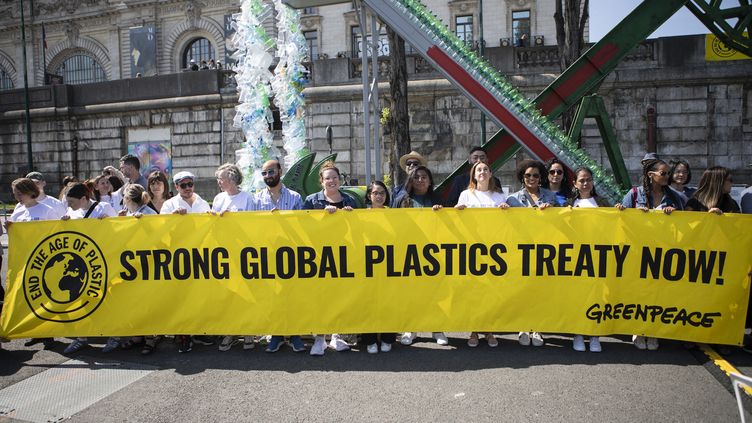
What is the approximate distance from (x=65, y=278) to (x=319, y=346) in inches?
106

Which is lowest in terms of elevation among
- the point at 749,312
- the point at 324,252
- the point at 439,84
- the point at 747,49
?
the point at 749,312

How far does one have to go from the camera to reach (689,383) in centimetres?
416

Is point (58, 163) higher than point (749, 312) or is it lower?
higher

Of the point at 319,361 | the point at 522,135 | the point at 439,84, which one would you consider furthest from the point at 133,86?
the point at 319,361

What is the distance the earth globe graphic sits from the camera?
524cm

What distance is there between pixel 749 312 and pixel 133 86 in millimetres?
28448

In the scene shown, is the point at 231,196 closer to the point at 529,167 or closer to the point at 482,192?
the point at 482,192

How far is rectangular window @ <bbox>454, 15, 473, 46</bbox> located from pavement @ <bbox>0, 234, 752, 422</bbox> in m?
34.7

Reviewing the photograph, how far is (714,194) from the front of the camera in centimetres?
523

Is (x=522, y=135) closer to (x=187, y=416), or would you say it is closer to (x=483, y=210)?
(x=483, y=210)

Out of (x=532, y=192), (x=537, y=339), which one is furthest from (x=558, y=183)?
(x=537, y=339)

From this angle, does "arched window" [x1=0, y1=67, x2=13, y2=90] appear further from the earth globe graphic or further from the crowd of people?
the earth globe graphic

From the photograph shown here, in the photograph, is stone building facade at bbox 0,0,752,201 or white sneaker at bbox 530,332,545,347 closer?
white sneaker at bbox 530,332,545,347

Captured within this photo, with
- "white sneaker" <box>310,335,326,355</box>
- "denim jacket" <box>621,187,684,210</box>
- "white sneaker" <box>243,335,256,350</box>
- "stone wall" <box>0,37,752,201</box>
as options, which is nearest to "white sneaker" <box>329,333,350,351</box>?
"white sneaker" <box>310,335,326,355</box>
